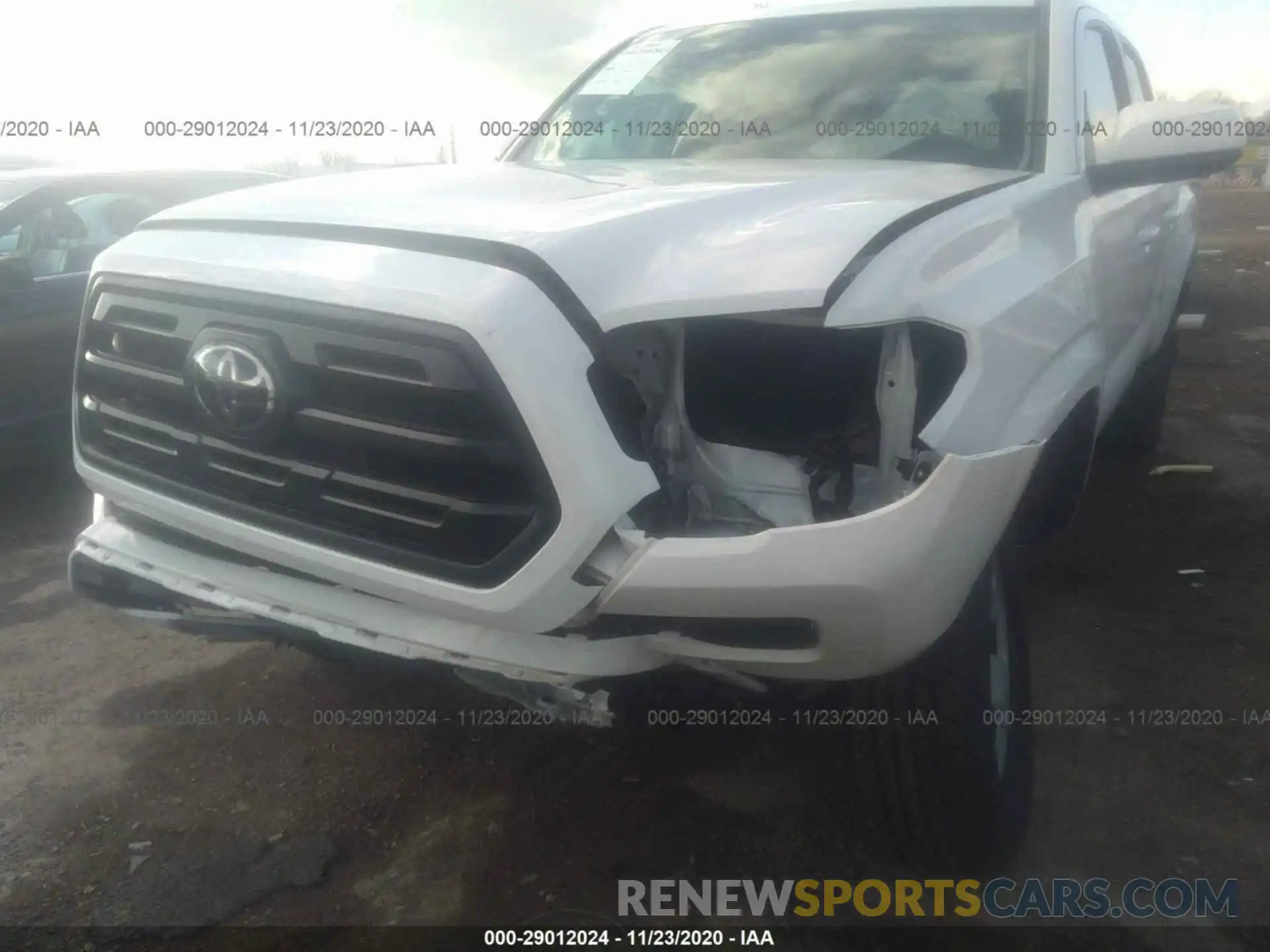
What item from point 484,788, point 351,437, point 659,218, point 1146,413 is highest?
point 659,218

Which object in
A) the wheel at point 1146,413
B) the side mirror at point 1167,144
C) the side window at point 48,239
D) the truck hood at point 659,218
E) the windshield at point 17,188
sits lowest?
the wheel at point 1146,413

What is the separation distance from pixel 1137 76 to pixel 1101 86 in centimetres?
119

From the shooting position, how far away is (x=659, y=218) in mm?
1831

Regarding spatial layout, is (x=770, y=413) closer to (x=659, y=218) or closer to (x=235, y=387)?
(x=659, y=218)

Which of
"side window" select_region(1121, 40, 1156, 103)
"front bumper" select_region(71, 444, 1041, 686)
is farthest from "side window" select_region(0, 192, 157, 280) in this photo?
"side window" select_region(1121, 40, 1156, 103)

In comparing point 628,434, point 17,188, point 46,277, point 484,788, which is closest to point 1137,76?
point 628,434

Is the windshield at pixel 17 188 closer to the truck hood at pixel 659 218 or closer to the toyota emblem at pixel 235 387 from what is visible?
the truck hood at pixel 659 218

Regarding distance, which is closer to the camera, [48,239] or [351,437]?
[351,437]

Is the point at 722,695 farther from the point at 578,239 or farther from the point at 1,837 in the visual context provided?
the point at 1,837

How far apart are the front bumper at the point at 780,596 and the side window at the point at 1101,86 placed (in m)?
1.46

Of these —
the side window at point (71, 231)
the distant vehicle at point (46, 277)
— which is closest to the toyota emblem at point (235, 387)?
the distant vehicle at point (46, 277)

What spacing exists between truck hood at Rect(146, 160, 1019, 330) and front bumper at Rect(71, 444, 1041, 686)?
0.36 metres

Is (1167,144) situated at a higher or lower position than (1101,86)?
lower

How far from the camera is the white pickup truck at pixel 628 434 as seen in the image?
1.59m
